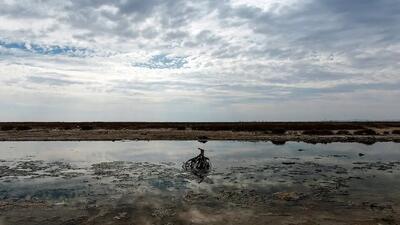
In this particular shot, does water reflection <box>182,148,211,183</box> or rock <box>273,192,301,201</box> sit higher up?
water reflection <box>182,148,211,183</box>

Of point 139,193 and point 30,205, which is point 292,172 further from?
point 30,205

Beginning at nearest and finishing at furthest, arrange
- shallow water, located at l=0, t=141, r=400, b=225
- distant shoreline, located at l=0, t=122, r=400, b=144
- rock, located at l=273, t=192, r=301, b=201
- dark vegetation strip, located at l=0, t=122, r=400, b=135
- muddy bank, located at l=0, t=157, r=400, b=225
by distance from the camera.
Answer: muddy bank, located at l=0, t=157, r=400, b=225, shallow water, located at l=0, t=141, r=400, b=225, rock, located at l=273, t=192, r=301, b=201, distant shoreline, located at l=0, t=122, r=400, b=144, dark vegetation strip, located at l=0, t=122, r=400, b=135

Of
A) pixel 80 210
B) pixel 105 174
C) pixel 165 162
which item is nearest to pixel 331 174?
pixel 165 162

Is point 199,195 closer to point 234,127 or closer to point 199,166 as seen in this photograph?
point 199,166

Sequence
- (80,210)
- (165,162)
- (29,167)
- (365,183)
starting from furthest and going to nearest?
(165,162) → (29,167) → (365,183) → (80,210)

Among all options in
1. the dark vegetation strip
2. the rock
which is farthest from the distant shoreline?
the rock

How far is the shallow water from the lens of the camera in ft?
53.3

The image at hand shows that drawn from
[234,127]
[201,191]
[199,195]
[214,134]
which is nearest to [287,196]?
[199,195]

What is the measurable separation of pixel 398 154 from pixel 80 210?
34843 millimetres

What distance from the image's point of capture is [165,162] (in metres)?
34.0

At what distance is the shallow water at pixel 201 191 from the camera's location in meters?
16.2

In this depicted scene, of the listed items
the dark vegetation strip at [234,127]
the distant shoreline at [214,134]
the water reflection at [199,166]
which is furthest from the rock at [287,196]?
the dark vegetation strip at [234,127]

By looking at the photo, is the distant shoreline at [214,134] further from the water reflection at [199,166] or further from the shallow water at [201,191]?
the water reflection at [199,166]

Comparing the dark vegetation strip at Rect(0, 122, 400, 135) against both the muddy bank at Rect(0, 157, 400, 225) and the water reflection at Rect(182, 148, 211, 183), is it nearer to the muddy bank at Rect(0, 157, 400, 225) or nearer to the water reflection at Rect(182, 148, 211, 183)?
the water reflection at Rect(182, 148, 211, 183)
